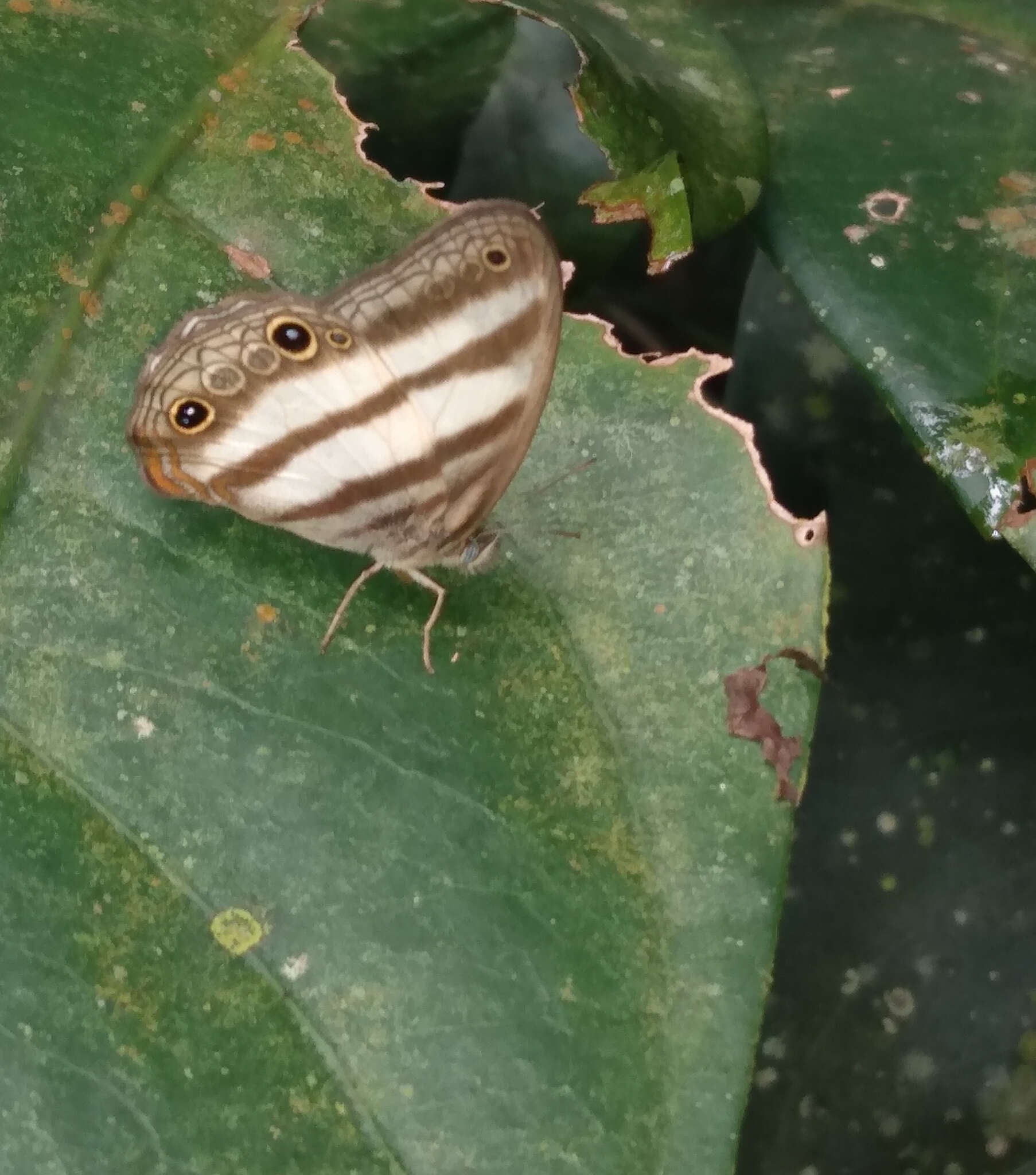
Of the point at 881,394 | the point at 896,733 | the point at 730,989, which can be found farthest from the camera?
the point at 896,733

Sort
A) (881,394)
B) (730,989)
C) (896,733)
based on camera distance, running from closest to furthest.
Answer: (730,989) → (881,394) → (896,733)

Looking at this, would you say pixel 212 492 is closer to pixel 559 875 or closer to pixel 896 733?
pixel 559 875

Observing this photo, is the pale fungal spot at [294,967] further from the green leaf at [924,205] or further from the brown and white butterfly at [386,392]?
the green leaf at [924,205]

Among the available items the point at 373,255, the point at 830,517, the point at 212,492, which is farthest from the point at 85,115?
the point at 830,517

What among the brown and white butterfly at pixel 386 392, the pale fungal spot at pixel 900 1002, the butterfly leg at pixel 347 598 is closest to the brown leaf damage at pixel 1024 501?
the brown and white butterfly at pixel 386 392

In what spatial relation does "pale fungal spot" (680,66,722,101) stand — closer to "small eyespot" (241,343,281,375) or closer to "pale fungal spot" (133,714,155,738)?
"small eyespot" (241,343,281,375)

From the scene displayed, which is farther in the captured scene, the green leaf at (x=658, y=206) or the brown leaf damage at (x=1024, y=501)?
the green leaf at (x=658, y=206)

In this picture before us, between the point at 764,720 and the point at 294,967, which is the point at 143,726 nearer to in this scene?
the point at 294,967
